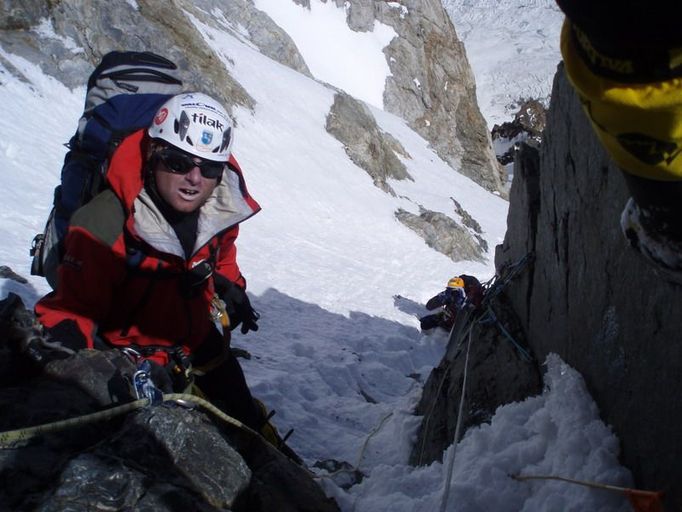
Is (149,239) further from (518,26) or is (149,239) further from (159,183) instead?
(518,26)

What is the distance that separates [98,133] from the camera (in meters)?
3.14

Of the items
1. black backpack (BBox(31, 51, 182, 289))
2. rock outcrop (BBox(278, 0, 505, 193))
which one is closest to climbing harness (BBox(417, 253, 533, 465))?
black backpack (BBox(31, 51, 182, 289))

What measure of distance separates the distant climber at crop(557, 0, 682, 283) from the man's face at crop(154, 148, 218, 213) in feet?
6.99

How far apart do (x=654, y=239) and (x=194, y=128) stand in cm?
224

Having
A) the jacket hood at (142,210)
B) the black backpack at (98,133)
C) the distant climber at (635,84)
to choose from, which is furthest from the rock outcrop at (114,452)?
the distant climber at (635,84)

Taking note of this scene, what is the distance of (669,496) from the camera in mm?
1768

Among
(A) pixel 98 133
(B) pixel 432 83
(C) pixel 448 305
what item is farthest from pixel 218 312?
(B) pixel 432 83

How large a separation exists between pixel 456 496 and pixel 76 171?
7.98 feet

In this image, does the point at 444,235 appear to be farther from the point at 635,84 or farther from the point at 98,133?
the point at 635,84

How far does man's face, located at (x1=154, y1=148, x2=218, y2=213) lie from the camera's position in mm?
2883

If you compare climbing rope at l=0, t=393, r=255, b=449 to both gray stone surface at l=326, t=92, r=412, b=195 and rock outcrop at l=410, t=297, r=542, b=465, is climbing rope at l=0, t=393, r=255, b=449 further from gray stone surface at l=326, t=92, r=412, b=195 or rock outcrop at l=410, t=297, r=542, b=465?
gray stone surface at l=326, t=92, r=412, b=195

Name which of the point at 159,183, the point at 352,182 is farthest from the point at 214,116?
the point at 352,182

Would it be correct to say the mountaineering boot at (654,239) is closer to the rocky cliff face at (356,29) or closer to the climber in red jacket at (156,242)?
the climber in red jacket at (156,242)

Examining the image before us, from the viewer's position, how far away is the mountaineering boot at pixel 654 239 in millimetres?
1230
